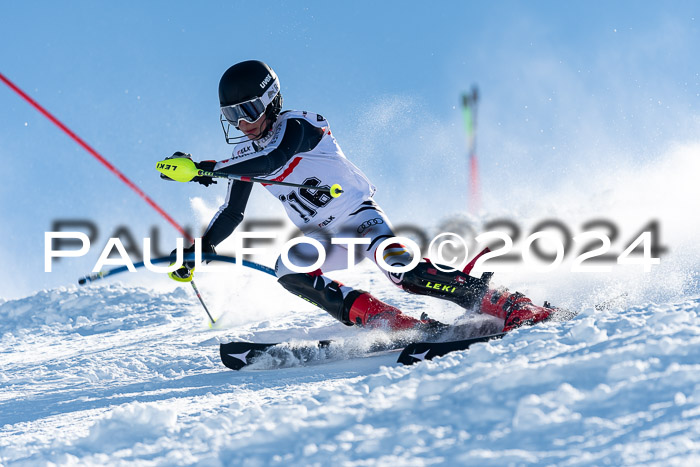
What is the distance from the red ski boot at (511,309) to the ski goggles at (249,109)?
220cm

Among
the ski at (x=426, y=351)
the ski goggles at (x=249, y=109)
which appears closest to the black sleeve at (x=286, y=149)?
the ski goggles at (x=249, y=109)

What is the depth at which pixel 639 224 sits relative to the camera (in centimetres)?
855

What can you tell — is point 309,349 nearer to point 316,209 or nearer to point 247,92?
point 316,209

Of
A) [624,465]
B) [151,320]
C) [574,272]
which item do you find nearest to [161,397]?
[624,465]

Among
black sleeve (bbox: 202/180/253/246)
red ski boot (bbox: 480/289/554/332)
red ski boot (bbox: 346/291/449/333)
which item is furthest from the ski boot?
black sleeve (bbox: 202/180/253/246)

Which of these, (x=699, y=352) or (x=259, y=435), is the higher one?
(x=699, y=352)

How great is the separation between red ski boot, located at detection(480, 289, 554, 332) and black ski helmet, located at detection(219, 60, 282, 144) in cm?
214

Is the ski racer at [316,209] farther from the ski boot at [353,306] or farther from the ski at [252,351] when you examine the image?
the ski at [252,351]

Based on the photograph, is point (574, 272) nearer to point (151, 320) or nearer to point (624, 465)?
point (624, 465)

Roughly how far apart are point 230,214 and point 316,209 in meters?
0.72

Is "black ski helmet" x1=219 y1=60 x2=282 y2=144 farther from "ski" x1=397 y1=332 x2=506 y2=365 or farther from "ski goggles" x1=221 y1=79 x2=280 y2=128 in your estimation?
"ski" x1=397 y1=332 x2=506 y2=365

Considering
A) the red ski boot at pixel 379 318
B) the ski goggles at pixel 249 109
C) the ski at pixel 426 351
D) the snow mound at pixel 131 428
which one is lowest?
the snow mound at pixel 131 428

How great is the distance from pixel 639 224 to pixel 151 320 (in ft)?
21.7

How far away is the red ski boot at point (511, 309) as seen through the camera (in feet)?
15.1
